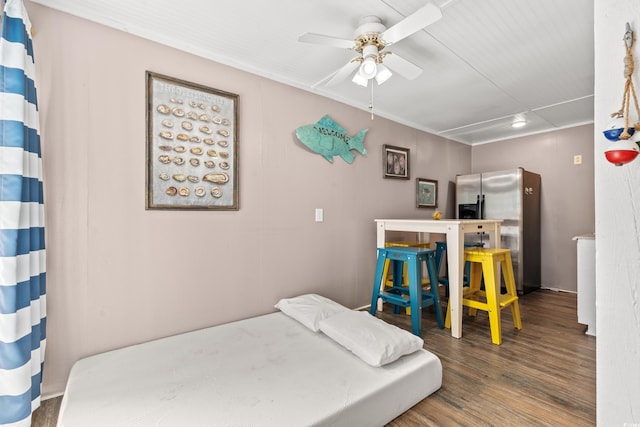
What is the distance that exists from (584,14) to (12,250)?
3212 millimetres

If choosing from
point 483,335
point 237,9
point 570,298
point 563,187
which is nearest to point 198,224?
point 237,9

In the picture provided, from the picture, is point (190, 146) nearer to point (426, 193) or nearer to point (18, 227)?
point (18, 227)

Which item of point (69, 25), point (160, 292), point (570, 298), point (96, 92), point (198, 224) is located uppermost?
point (69, 25)

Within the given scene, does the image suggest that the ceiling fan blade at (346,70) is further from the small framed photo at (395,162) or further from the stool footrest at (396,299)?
the stool footrest at (396,299)

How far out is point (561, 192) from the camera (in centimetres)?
388

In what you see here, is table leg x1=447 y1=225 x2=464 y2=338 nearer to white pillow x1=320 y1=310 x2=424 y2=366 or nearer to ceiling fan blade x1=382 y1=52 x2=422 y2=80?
white pillow x1=320 y1=310 x2=424 y2=366

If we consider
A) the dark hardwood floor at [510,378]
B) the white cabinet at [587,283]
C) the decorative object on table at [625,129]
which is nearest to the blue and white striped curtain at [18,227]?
the dark hardwood floor at [510,378]

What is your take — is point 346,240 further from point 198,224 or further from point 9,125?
point 9,125

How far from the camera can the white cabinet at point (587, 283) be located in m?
2.39

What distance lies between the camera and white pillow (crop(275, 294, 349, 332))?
2.08 meters

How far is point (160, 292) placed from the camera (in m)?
1.94

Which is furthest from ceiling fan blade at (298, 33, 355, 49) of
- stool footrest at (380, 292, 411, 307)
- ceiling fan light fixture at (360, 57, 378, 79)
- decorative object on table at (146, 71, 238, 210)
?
stool footrest at (380, 292, 411, 307)

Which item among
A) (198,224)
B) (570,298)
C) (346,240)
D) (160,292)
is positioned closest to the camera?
(160,292)

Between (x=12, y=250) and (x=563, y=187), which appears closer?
(x=12, y=250)
